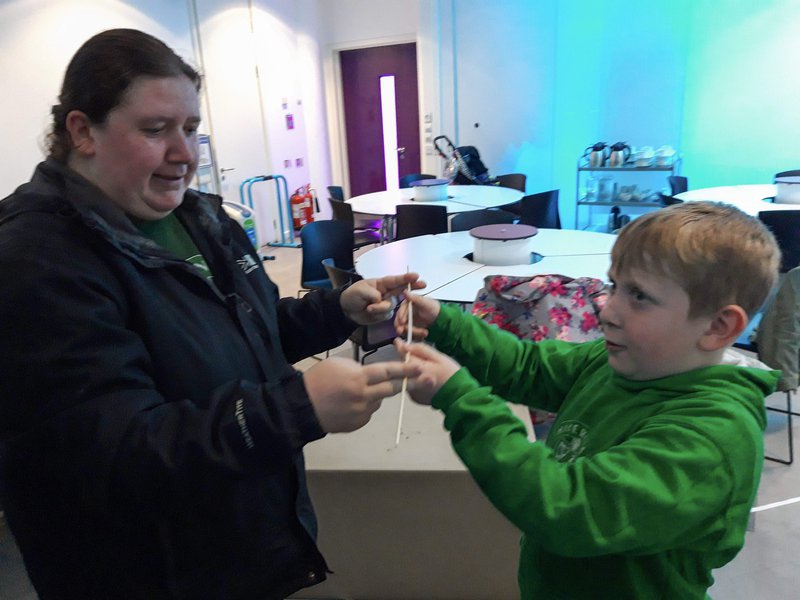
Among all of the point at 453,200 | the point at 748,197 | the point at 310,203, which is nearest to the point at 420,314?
the point at 453,200

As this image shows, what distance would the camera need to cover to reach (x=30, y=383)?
2.56ft

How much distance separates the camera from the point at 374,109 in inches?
323

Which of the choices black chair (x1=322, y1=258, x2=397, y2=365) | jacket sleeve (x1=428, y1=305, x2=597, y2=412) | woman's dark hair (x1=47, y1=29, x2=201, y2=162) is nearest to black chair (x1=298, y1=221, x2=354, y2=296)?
black chair (x1=322, y1=258, x2=397, y2=365)

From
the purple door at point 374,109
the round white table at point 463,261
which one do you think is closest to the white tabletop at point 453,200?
the round white table at point 463,261

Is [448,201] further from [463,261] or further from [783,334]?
[783,334]

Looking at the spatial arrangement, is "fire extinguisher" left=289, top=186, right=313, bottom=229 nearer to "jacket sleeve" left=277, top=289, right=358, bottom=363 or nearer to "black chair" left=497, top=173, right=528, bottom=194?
"black chair" left=497, top=173, right=528, bottom=194

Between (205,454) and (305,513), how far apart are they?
44 cm

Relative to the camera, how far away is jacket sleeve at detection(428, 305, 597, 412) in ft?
3.80

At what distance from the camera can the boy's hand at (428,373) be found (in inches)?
34.2

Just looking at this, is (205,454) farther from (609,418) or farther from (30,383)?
(609,418)

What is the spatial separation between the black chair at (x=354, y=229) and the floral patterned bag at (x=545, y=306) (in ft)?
7.24

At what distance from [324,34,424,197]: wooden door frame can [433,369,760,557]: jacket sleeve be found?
733 cm

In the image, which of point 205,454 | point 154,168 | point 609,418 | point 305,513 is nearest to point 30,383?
point 205,454

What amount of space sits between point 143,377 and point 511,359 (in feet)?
2.24
